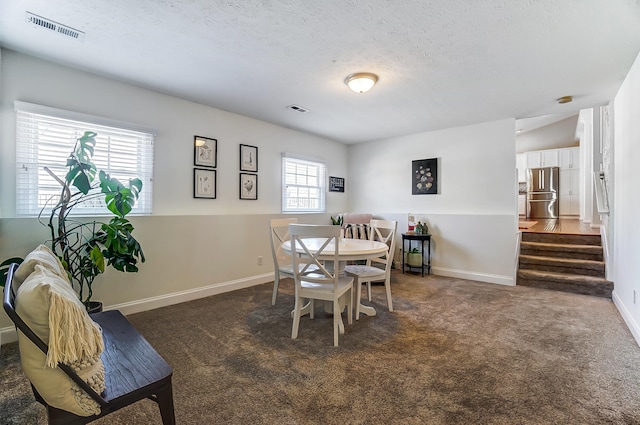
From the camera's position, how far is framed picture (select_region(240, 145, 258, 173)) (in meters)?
4.13

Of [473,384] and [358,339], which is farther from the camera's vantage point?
[358,339]

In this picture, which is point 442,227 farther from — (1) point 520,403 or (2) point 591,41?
(1) point 520,403

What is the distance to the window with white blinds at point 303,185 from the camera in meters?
4.83

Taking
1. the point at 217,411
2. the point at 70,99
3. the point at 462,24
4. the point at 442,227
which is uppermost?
the point at 462,24

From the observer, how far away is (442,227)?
478 centimetres

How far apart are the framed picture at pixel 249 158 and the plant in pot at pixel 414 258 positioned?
2859mm

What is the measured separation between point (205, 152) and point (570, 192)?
31.0ft

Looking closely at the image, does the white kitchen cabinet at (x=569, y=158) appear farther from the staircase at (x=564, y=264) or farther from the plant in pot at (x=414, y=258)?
the plant in pot at (x=414, y=258)

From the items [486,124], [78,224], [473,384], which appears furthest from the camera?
[486,124]

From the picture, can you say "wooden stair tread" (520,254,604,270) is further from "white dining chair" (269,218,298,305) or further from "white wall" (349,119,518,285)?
"white dining chair" (269,218,298,305)

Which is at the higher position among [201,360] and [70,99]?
[70,99]

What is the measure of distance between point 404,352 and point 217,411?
1.35 meters

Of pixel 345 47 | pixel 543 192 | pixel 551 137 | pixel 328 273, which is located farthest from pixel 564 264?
pixel 551 137

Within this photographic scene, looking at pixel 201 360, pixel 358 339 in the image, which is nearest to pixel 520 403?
pixel 358 339
